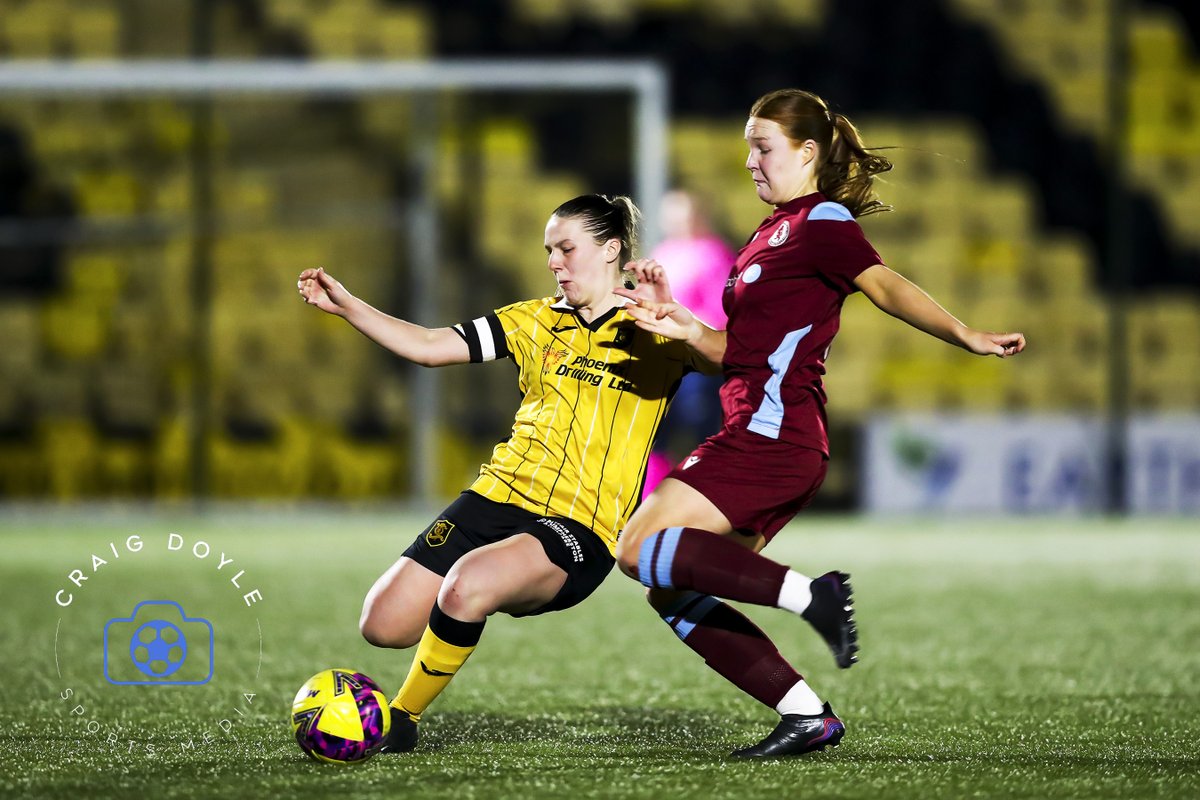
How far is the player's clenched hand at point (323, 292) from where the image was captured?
3623 millimetres

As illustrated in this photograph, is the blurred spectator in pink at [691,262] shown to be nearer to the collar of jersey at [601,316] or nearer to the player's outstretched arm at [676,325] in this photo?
the collar of jersey at [601,316]

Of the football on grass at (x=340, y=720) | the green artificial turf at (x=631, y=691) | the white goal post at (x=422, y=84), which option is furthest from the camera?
the white goal post at (x=422, y=84)

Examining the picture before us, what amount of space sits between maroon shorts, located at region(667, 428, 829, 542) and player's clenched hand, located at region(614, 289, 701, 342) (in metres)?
0.23

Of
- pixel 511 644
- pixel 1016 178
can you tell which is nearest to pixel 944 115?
pixel 1016 178

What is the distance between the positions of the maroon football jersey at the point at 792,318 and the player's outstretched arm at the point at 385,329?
0.63 m

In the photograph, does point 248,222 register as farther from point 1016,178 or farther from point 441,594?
point 441,594

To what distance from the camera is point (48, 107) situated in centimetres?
1171

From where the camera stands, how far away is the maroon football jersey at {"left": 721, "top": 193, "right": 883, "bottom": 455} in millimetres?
3457

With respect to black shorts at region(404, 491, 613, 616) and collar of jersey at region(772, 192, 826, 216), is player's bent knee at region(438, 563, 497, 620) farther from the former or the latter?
collar of jersey at region(772, 192, 826, 216)

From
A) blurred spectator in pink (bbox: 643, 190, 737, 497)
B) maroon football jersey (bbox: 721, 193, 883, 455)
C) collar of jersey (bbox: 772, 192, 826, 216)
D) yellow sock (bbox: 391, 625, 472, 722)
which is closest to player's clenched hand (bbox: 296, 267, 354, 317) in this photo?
yellow sock (bbox: 391, 625, 472, 722)

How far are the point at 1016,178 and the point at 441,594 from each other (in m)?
10.6

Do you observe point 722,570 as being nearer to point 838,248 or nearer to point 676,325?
point 676,325

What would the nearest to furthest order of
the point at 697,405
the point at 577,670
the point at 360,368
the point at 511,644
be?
the point at 577,670 → the point at 511,644 → the point at 697,405 → the point at 360,368

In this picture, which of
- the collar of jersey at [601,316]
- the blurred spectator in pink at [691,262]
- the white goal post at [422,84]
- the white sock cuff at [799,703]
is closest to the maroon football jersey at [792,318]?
the collar of jersey at [601,316]
